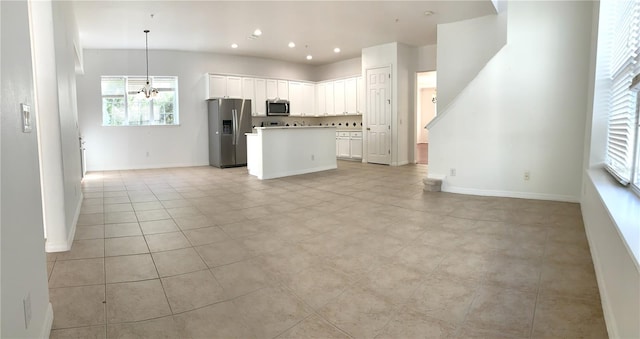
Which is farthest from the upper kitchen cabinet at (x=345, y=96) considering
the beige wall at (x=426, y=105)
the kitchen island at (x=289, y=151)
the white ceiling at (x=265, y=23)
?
the beige wall at (x=426, y=105)

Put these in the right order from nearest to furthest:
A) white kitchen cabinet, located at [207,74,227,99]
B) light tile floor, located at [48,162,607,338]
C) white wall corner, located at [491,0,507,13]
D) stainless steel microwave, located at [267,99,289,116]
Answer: light tile floor, located at [48,162,607,338]
white wall corner, located at [491,0,507,13]
white kitchen cabinet, located at [207,74,227,99]
stainless steel microwave, located at [267,99,289,116]

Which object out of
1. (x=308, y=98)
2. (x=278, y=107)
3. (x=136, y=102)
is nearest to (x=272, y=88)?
(x=278, y=107)

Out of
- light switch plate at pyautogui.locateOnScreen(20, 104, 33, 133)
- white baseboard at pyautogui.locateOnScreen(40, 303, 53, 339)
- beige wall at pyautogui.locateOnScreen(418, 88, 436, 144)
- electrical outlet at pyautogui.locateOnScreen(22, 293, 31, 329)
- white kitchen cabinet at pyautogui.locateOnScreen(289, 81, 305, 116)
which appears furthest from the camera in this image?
beige wall at pyautogui.locateOnScreen(418, 88, 436, 144)

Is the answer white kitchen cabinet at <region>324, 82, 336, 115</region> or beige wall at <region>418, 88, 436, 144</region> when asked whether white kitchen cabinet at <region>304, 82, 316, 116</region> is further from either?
beige wall at <region>418, 88, 436, 144</region>

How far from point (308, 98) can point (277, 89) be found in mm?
1148

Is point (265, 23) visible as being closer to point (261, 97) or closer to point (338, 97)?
point (261, 97)

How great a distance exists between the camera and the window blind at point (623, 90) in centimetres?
243

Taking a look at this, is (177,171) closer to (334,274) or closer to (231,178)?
(231,178)

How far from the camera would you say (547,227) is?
362 centimetres

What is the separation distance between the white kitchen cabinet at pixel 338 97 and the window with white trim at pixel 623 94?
7.47 meters

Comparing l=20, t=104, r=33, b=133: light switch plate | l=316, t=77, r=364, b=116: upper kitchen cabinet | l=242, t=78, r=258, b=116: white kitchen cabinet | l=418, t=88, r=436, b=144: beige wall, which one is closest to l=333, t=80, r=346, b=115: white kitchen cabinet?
l=316, t=77, r=364, b=116: upper kitchen cabinet

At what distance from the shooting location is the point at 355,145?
10.1m

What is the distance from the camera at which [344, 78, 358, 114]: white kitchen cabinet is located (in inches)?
400

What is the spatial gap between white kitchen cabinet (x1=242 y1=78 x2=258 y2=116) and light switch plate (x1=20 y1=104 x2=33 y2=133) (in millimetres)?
8310
